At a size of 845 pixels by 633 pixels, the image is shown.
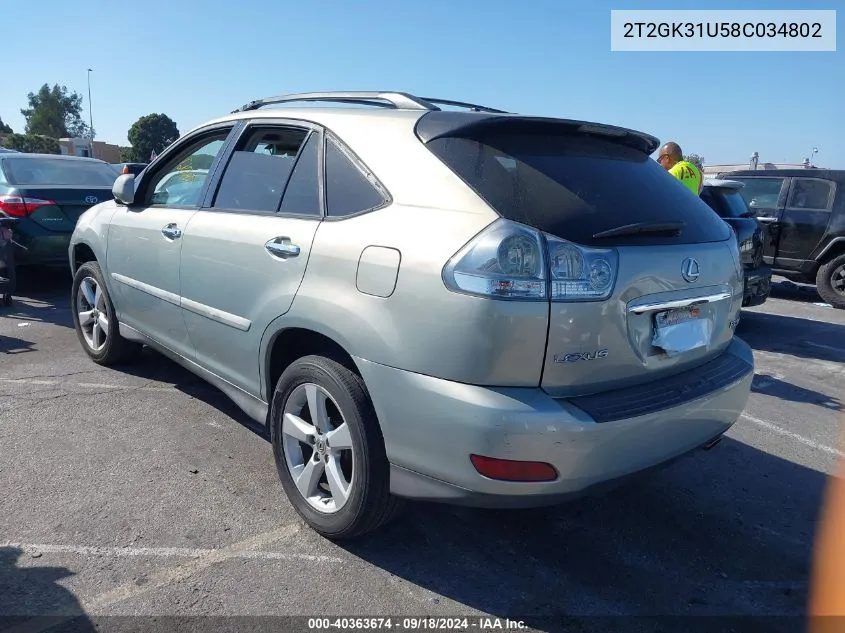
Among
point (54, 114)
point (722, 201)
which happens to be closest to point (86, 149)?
point (54, 114)

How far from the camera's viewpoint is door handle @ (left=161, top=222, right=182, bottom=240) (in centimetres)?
354

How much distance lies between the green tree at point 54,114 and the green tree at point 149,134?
59.1 ft

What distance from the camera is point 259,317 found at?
290 centimetres

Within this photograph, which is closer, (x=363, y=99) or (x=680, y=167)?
(x=363, y=99)

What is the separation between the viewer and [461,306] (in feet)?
6.82

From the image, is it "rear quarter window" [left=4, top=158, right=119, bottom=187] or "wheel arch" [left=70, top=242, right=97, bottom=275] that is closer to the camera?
"wheel arch" [left=70, top=242, right=97, bottom=275]

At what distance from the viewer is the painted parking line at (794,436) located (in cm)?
388

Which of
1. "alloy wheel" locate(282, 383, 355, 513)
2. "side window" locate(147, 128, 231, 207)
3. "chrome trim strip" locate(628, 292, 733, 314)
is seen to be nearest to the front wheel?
"alloy wheel" locate(282, 383, 355, 513)

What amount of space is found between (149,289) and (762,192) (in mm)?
8758

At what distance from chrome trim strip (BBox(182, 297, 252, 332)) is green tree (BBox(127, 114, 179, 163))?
67684mm

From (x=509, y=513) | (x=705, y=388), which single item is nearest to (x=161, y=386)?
(x=509, y=513)

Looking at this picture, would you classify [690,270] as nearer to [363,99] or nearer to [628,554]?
[628,554]

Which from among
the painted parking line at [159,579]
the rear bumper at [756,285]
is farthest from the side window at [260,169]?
the rear bumper at [756,285]

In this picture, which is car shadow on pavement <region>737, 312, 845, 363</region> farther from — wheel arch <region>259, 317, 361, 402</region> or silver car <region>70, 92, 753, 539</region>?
wheel arch <region>259, 317, 361, 402</region>
